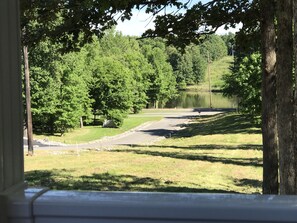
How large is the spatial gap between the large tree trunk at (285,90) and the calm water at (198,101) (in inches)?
2624

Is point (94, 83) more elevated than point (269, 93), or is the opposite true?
point (94, 83)

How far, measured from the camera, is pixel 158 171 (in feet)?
Answer: 52.1

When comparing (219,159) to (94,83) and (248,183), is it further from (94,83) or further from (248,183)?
(94,83)

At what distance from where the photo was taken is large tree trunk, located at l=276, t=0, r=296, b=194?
5.59m

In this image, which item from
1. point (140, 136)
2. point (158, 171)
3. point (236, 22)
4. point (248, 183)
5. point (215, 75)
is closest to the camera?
point (236, 22)

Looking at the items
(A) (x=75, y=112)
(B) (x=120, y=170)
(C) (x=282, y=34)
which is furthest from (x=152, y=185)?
(A) (x=75, y=112)

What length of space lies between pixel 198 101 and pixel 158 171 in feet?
222

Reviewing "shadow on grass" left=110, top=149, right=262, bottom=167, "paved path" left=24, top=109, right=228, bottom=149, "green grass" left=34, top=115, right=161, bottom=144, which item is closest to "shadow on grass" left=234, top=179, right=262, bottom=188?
"shadow on grass" left=110, top=149, right=262, bottom=167

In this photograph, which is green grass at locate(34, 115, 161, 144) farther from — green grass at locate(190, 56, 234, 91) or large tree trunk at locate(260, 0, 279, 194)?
green grass at locate(190, 56, 234, 91)

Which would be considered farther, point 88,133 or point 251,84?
point 88,133

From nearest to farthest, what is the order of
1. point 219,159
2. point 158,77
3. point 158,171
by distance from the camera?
point 158,171
point 219,159
point 158,77

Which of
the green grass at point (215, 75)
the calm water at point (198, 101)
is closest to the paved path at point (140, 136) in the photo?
the calm water at point (198, 101)

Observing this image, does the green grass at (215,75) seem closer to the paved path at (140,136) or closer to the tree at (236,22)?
the paved path at (140,136)

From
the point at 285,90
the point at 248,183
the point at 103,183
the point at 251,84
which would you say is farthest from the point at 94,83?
the point at 285,90
